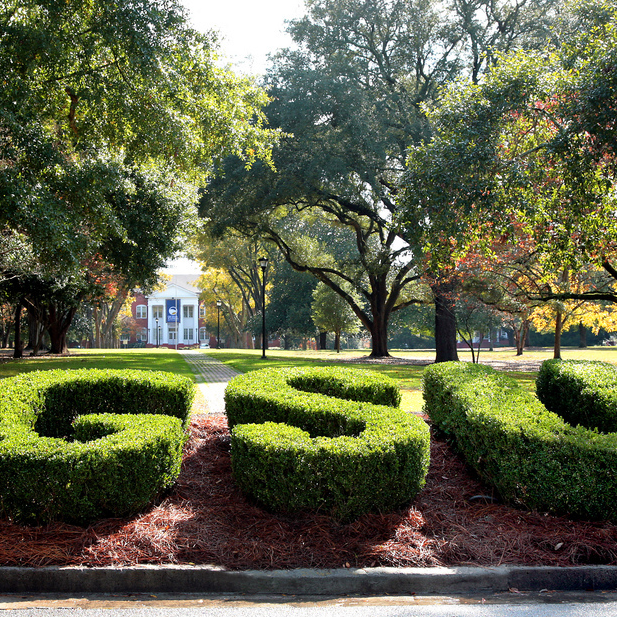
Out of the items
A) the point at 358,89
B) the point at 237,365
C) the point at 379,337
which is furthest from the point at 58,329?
the point at 358,89

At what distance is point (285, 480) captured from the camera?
14.1ft

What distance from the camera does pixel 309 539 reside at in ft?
13.7

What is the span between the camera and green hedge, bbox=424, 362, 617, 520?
4.35m

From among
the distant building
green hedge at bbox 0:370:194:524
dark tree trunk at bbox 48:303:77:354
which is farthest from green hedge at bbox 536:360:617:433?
the distant building

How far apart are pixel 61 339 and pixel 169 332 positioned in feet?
169

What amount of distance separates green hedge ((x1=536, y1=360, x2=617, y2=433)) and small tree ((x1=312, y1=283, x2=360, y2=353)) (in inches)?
1333

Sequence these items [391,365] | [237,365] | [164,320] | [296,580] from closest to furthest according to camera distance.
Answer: [296,580], [237,365], [391,365], [164,320]

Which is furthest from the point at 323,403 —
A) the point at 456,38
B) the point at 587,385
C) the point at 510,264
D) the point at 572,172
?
the point at 456,38

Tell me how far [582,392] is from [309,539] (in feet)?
12.6

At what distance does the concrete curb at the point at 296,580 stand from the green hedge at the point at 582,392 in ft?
6.21

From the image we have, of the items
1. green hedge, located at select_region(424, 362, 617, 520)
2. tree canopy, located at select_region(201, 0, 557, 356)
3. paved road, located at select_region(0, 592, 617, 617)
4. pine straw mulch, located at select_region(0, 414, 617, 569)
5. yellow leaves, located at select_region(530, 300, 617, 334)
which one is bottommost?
paved road, located at select_region(0, 592, 617, 617)

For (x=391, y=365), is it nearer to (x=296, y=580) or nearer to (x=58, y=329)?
(x=296, y=580)

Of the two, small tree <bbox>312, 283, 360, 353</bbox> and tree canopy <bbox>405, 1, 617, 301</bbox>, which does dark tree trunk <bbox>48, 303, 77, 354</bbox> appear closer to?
small tree <bbox>312, 283, 360, 353</bbox>

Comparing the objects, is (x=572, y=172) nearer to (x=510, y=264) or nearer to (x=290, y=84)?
(x=510, y=264)
